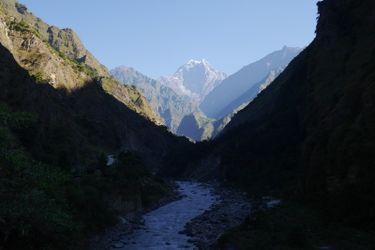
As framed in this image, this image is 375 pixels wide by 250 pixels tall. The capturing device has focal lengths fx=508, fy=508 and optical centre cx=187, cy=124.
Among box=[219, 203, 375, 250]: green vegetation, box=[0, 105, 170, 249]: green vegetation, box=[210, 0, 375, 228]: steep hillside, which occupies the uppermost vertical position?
box=[210, 0, 375, 228]: steep hillside

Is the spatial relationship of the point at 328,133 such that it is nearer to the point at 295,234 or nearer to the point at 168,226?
the point at 168,226

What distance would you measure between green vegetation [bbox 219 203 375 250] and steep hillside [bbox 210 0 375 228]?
1679mm

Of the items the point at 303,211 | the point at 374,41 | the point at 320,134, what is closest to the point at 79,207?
the point at 303,211

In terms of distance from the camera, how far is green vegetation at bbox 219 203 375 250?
1164 inches

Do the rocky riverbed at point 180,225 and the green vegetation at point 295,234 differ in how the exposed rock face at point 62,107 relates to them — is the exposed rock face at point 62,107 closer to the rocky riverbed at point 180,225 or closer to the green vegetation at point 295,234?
the rocky riverbed at point 180,225

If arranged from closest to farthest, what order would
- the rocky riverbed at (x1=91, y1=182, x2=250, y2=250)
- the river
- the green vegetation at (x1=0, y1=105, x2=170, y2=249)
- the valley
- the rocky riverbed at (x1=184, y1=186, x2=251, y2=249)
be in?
the green vegetation at (x1=0, y1=105, x2=170, y2=249), the valley, the river, the rocky riverbed at (x1=91, y1=182, x2=250, y2=250), the rocky riverbed at (x1=184, y1=186, x2=251, y2=249)

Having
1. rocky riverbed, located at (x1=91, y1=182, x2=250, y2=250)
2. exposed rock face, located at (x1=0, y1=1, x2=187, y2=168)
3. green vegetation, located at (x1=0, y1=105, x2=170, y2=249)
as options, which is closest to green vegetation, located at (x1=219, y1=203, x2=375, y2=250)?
rocky riverbed, located at (x1=91, y1=182, x2=250, y2=250)

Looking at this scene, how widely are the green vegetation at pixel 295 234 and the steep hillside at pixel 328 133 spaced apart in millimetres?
1679

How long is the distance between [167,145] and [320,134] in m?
149

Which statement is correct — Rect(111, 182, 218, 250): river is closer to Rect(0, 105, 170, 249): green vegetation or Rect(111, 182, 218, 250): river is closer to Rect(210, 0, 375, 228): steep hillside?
Rect(0, 105, 170, 249): green vegetation

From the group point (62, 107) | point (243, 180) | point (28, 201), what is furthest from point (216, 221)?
point (62, 107)

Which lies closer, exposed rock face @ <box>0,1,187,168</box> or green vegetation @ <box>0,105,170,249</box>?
green vegetation @ <box>0,105,170,249</box>

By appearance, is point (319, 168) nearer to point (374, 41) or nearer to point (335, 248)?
point (335, 248)

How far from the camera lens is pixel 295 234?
101ft
